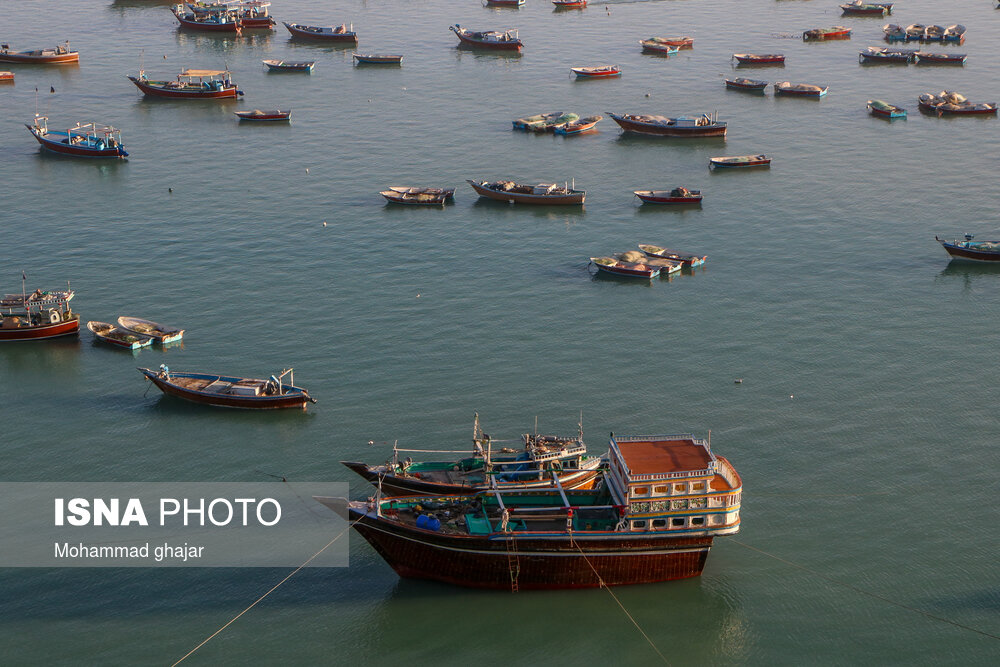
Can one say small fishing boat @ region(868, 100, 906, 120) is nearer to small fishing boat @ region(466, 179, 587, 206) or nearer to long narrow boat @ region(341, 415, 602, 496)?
small fishing boat @ region(466, 179, 587, 206)

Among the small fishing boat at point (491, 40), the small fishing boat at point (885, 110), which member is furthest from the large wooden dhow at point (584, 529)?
the small fishing boat at point (491, 40)

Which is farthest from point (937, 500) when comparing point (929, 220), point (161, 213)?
point (161, 213)

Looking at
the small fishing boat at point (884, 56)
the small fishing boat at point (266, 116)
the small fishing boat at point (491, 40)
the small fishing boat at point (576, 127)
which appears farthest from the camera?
the small fishing boat at point (491, 40)

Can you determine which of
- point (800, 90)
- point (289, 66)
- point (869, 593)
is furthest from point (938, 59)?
point (869, 593)

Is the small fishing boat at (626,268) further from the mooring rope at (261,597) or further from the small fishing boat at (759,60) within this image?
the small fishing boat at (759,60)

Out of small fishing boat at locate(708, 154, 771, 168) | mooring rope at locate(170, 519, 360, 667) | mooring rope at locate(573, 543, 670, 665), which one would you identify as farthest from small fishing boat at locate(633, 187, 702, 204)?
mooring rope at locate(573, 543, 670, 665)

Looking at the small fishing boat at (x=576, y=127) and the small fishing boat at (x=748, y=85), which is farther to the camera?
the small fishing boat at (x=748, y=85)

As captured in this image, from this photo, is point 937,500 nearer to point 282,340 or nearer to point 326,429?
point 326,429
